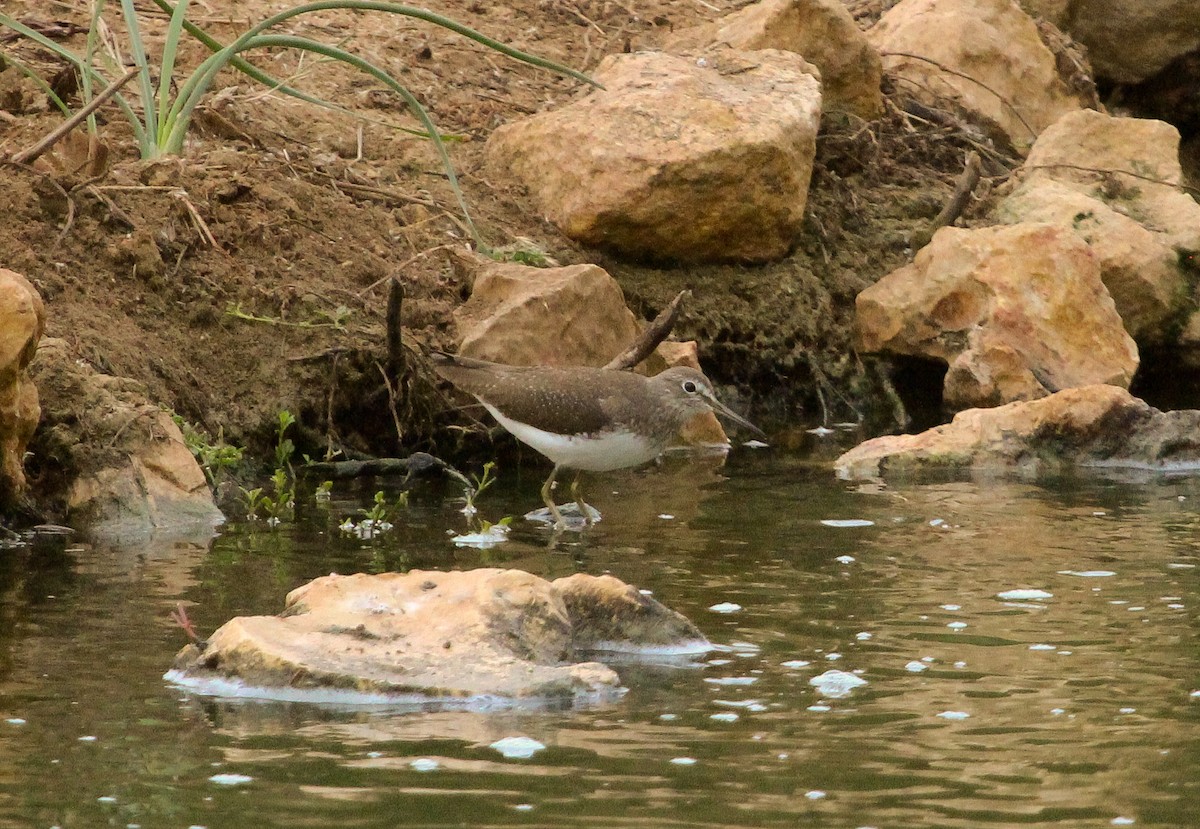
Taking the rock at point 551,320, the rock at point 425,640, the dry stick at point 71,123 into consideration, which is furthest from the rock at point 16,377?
the rock at point 551,320

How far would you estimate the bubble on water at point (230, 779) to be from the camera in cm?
462

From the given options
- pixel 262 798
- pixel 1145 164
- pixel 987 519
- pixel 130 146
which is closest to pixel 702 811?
pixel 262 798

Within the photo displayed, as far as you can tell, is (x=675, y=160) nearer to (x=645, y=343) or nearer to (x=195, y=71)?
(x=645, y=343)

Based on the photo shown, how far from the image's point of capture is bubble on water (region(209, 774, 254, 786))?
4621mm

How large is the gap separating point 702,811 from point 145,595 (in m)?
3.19

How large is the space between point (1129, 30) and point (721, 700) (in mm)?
12253

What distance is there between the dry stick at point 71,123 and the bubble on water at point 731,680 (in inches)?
186

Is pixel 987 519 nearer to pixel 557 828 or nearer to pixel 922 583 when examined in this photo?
pixel 922 583

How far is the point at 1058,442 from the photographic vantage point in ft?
34.2

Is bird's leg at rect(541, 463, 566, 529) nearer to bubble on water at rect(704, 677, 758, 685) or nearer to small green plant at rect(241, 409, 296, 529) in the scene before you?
small green plant at rect(241, 409, 296, 529)

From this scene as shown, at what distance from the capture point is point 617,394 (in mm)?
9133

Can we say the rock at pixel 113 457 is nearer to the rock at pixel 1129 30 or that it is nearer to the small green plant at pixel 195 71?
the small green plant at pixel 195 71

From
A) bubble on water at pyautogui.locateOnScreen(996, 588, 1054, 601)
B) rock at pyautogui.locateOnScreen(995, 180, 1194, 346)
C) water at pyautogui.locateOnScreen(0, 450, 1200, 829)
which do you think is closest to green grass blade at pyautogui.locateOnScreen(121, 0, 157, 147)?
water at pyautogui.locateOnScreen(0, 450, 1200, 829)

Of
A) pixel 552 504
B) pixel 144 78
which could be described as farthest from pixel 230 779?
pixel 144 78
